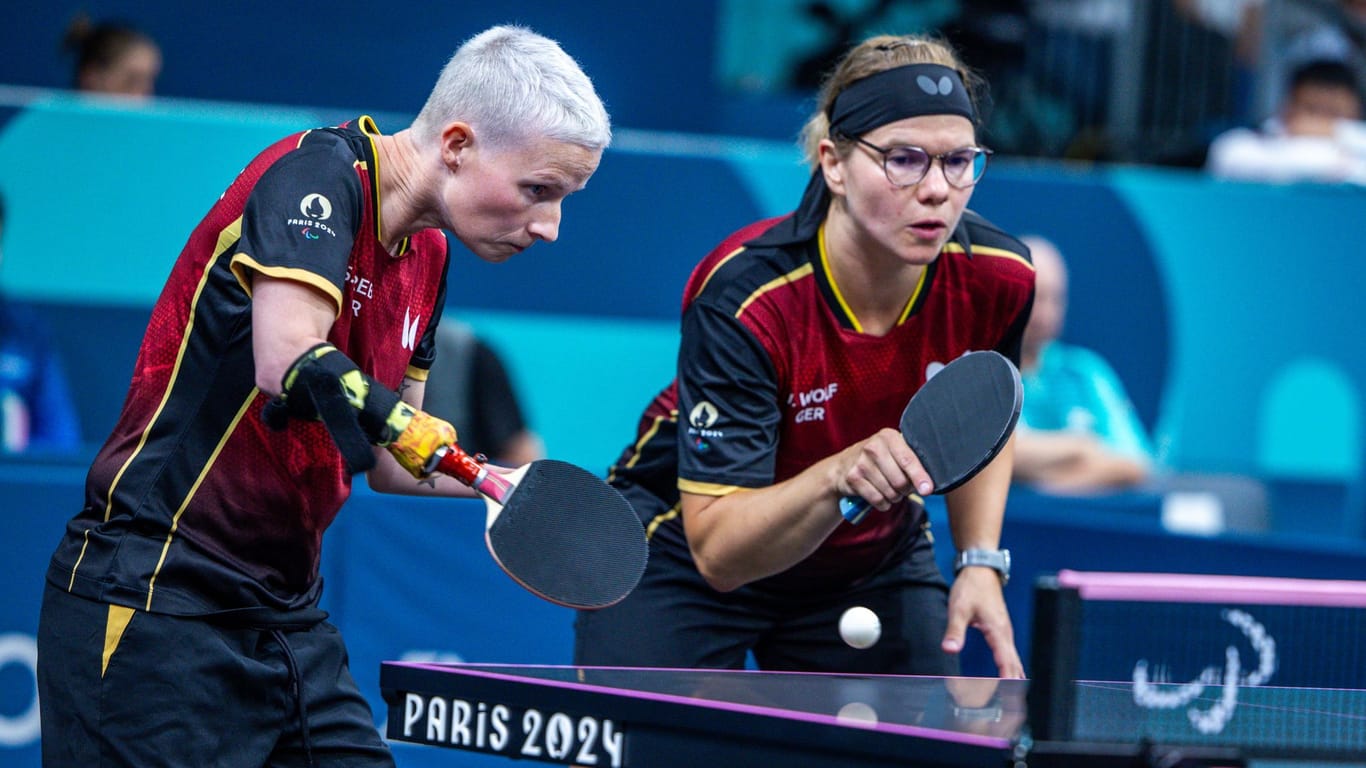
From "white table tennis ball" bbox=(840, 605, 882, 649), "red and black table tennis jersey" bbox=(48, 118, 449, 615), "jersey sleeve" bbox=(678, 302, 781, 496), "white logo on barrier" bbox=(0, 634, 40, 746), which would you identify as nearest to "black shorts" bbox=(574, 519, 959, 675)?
"white table tennis ball" bbox=(840, 605, 882, 649)

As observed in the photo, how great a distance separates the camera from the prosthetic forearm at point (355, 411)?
7.58 ft

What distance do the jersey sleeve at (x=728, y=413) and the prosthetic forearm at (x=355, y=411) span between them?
100 centimetres

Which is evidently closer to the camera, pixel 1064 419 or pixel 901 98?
pixel 901 98

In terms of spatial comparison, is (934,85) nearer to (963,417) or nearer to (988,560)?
(963,417)

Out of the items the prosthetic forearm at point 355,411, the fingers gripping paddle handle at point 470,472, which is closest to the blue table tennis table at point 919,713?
the fingers gripping paddle handle at point 470,472

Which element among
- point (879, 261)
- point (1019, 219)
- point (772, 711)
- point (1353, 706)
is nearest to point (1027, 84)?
point (1019, 219)

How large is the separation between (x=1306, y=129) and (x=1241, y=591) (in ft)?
22.2

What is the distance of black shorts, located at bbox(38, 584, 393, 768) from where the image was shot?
8.69 ft

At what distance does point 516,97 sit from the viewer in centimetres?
257

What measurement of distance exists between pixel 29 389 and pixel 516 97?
3599 mm

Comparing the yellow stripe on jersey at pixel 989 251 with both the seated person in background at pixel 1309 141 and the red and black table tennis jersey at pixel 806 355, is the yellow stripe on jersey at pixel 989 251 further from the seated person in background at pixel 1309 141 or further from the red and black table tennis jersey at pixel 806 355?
the seated person in background at pixel 1309 141

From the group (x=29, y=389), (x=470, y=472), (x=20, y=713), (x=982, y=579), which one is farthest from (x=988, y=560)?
(x=29, y=389)

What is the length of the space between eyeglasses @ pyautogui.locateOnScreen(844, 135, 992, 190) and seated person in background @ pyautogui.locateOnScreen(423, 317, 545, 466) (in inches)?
118

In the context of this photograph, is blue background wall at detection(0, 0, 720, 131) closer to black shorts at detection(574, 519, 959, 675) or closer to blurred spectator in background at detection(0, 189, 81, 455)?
blurred spectator in background at detection(0, 189, 81, 455)
